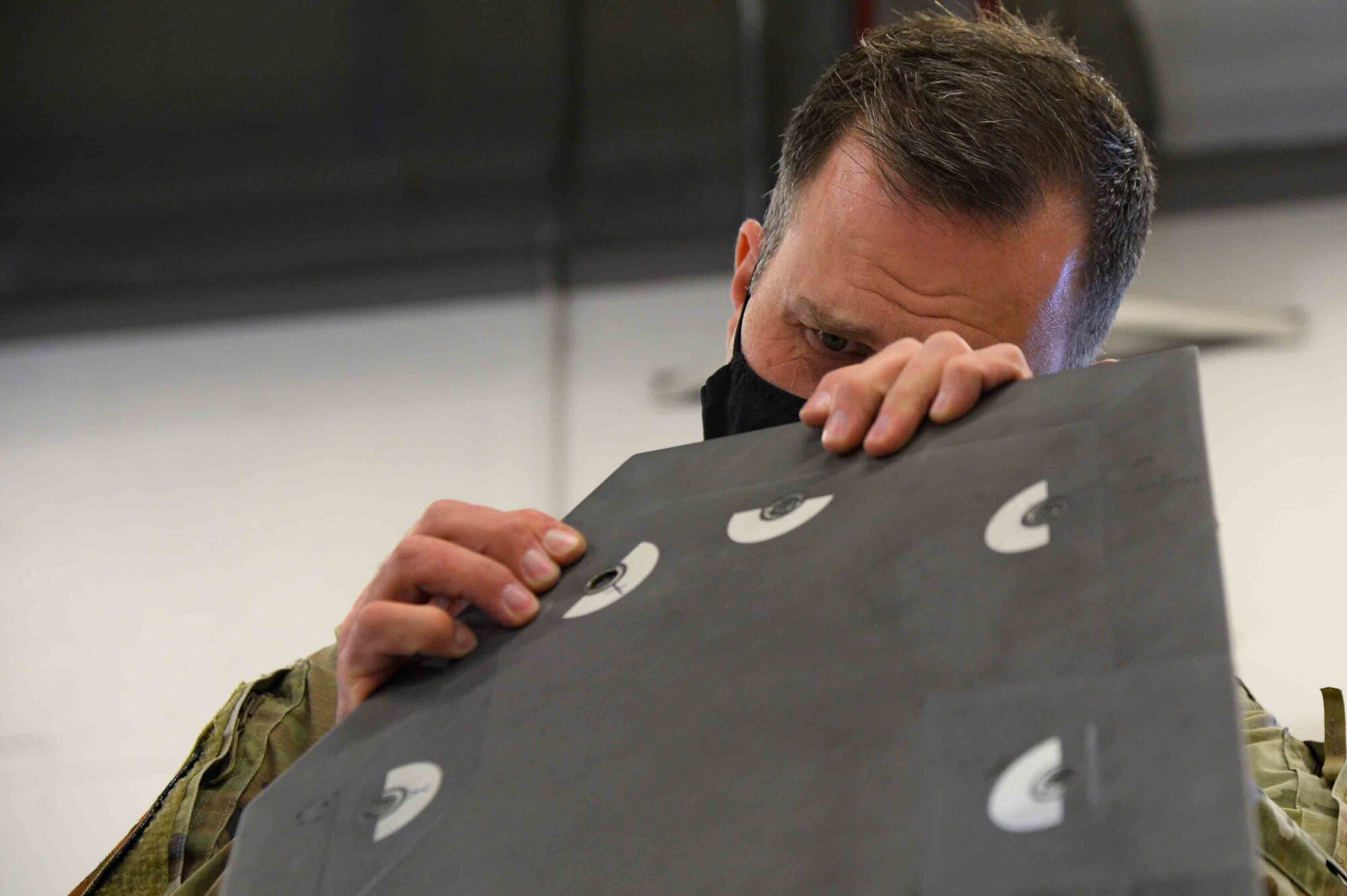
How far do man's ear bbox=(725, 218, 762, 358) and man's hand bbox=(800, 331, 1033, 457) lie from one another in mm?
517

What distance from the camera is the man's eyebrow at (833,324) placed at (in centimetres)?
97

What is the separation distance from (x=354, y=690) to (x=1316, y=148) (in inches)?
114

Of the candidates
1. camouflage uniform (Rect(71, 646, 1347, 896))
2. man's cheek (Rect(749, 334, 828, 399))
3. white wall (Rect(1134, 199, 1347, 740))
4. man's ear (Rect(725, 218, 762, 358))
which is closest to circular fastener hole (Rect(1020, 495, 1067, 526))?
camouflage uniform (Rect(71, 646, 1347, 896))

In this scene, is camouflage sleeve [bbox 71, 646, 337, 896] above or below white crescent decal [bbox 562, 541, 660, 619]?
below

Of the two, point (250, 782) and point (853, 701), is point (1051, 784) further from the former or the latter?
point (250, 782)

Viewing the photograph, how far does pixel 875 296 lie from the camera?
0.98m

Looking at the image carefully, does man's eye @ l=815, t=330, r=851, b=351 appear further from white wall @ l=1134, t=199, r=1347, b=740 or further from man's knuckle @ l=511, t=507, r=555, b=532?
white wall @ l=1134, t=199, r=1347, b=740

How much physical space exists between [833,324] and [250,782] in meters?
0.47

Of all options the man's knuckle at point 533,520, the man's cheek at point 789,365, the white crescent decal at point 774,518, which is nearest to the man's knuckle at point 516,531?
the man's knuckle at point 533,520

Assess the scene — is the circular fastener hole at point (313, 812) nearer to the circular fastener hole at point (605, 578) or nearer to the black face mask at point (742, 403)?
the circular fastener hole at point (605, 578)

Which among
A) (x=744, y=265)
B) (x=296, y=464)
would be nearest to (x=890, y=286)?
(x=744, y=265)

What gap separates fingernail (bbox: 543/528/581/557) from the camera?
63cm

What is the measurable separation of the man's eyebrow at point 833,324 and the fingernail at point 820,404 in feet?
1.20

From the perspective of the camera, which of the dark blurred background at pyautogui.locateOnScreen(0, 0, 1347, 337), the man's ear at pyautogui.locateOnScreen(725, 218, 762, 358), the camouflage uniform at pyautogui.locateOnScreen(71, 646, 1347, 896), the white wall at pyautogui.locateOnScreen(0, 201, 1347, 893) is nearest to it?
the camouflage uniform at pyautogui.locateOnScreen(71, 646, 1347, 896)
